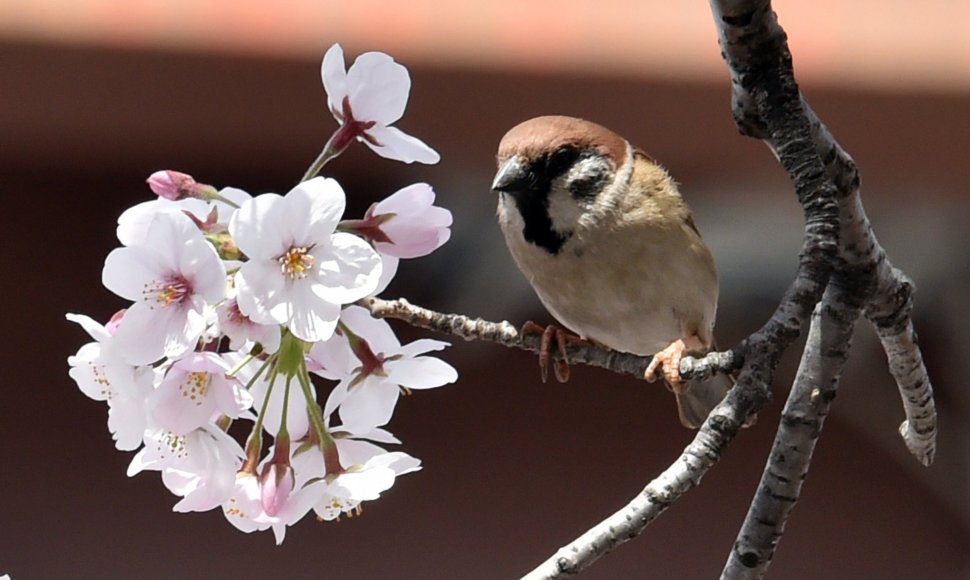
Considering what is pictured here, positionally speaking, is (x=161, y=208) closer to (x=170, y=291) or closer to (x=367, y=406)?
(x=170, y=291)

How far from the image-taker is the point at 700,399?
1.92 meters

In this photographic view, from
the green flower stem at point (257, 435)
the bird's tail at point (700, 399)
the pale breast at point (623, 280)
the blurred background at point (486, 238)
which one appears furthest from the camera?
the blurred background at point (486, 238)

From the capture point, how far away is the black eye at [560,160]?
63.8 inches

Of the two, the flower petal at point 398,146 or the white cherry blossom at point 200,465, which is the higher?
the flower petal at point 398,146

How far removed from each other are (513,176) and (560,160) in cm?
11

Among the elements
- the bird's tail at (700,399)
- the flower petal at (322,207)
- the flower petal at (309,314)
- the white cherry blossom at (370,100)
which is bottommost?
the flower petal at (309,314)

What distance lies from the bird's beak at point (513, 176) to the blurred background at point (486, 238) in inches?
44.9

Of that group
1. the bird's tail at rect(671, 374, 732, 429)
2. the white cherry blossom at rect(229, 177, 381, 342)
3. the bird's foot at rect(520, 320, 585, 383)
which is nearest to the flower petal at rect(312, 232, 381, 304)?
the white cherry blossom at rect(229, 177, 381, 342)

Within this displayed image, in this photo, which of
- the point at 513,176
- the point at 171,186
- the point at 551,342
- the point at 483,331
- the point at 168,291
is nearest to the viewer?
the point at 168,291

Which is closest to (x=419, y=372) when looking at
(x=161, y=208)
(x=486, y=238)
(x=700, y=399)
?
(x=161, y=208)

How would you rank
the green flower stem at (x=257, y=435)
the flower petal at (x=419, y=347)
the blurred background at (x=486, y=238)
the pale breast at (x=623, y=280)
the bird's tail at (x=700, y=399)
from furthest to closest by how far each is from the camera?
the blurred background at (x=486, y=238), the bird's tail at (x=700, y=399), the pale breast at (x=623, y=280), the flower petal at (x=419, y=347), the green flower stem at (x=257, y=435)

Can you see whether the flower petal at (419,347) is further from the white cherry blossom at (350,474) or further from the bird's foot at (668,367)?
the bird's foot at (668,367)

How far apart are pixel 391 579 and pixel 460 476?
37cm

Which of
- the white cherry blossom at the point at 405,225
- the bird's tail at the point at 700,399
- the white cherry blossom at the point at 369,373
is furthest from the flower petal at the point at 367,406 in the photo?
the bird's tail at the point at 700,399
